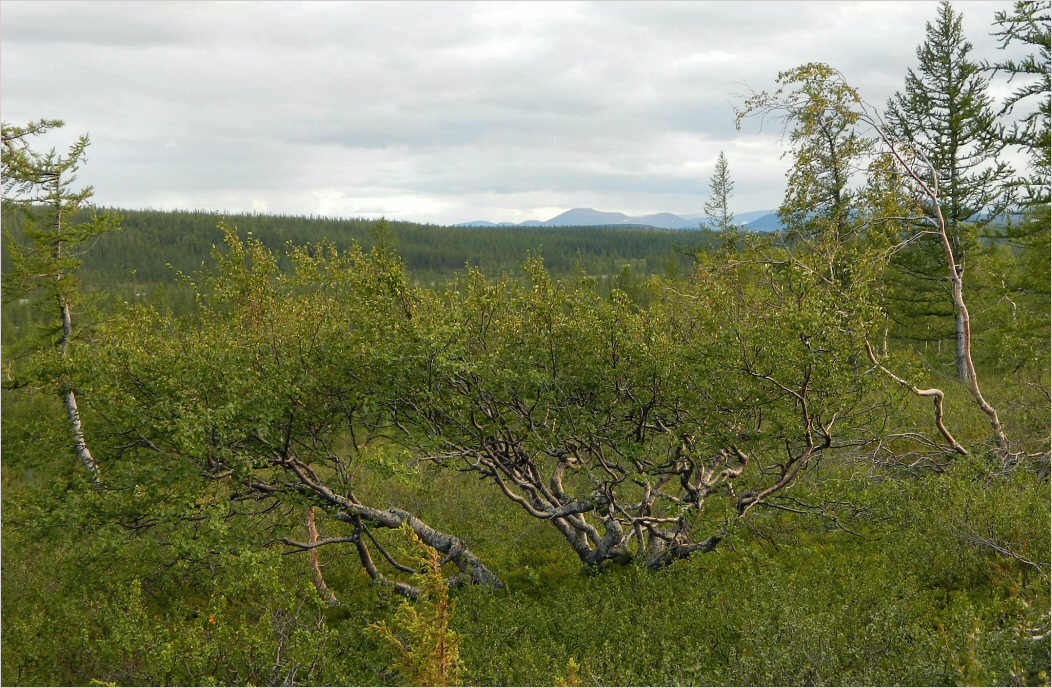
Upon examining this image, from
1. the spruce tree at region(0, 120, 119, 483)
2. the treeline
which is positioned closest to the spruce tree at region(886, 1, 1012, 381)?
the spruce tree at region(0, 120, 119, 483)

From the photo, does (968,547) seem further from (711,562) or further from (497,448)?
(497,448)

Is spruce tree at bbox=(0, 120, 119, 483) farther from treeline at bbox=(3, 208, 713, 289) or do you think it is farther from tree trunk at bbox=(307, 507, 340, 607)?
treeline at bbox=(3, 208, 713, 289)

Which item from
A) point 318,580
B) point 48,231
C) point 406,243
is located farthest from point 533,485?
point 406,243

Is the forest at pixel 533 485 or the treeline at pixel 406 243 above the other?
the treeline at pixel 406 243

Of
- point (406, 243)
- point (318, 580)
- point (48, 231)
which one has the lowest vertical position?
point (318, 580)

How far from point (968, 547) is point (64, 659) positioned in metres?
14.7

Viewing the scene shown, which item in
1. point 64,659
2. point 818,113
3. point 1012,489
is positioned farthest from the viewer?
point 818,113

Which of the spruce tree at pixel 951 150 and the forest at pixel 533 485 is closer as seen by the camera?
the forest at pixel 533 485

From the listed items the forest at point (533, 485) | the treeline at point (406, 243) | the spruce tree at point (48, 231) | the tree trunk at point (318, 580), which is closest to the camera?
the forest at point (533, 485)

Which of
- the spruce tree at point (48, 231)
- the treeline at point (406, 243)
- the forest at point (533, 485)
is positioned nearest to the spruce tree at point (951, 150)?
the forest at point (533, 485)

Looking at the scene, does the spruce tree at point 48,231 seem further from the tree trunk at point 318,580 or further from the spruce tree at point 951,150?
the spruce tree at point 951,150

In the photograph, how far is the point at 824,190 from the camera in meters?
31.2

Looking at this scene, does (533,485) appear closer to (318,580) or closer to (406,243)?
(318,580)

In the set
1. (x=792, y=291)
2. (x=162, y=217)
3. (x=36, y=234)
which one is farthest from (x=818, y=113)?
(x=162, y=217)
